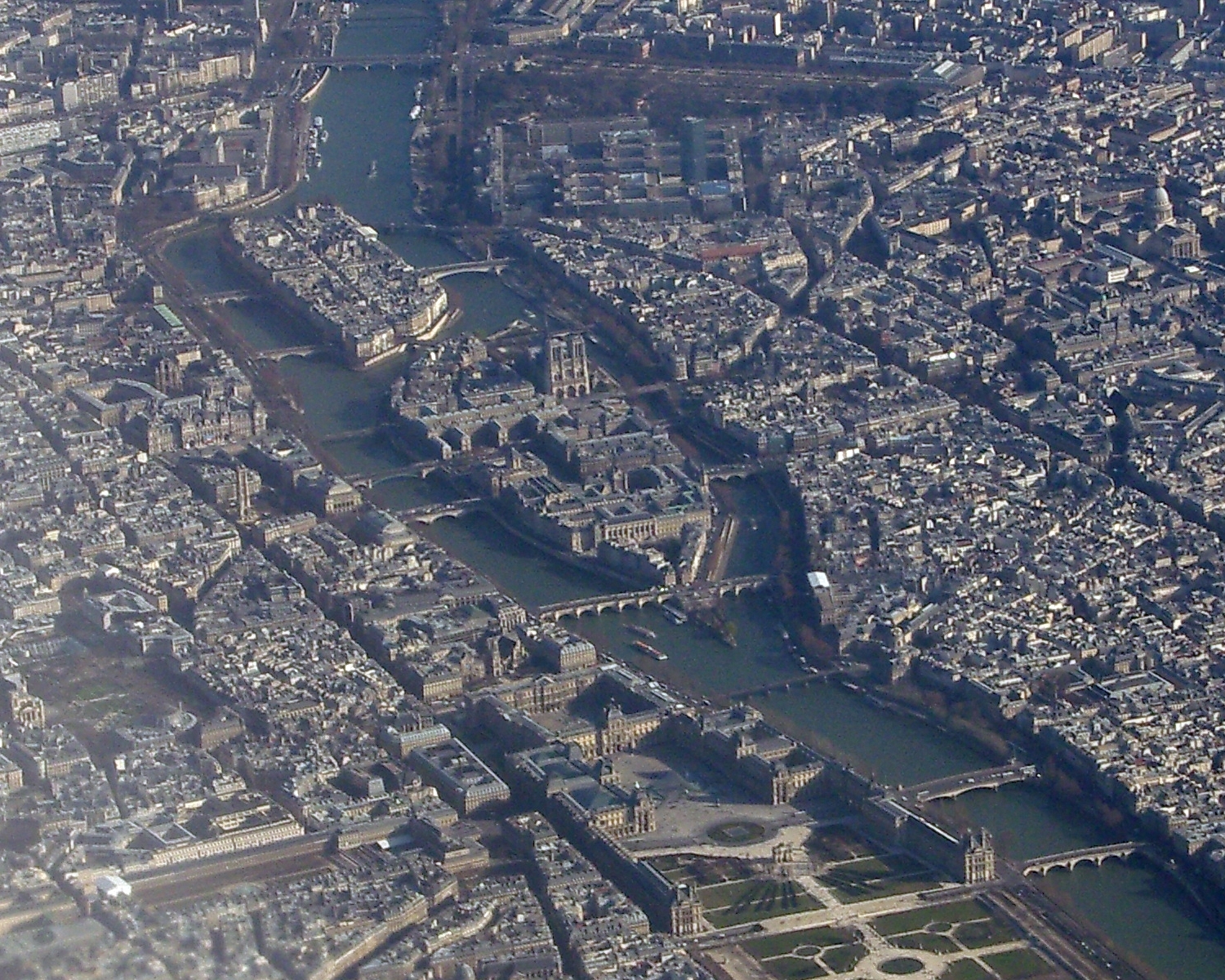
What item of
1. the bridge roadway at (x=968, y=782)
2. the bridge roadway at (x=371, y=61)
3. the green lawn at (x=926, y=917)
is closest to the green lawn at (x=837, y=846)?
the bridge roadway at (x=968, y=782)

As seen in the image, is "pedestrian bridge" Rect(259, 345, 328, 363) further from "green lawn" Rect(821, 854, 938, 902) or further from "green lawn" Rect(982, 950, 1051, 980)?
"green lawn" Rect(982, 950, 1051, 980)

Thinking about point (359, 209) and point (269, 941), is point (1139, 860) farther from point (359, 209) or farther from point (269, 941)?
point (359, 209)

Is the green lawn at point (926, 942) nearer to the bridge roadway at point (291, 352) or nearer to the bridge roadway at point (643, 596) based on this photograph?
the bridge roadway at point (643, 596)

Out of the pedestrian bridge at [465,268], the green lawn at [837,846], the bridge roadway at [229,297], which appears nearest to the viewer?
the green lawn at [837,846]

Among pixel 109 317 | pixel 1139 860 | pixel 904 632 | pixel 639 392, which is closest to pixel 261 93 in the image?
pixel 109 317

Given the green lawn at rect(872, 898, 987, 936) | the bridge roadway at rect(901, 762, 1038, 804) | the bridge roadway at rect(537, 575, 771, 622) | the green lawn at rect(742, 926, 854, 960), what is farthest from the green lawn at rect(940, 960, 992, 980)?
the bridge roadway at rect(537, 575, 771, 622)

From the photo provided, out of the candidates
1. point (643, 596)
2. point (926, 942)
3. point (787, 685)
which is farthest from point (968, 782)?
point (643, 596)

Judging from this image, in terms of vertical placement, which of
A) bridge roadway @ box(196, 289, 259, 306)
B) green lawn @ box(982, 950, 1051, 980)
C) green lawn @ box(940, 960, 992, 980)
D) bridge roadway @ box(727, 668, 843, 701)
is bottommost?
bridge roadway @ box(196, 289, 259, 306)
